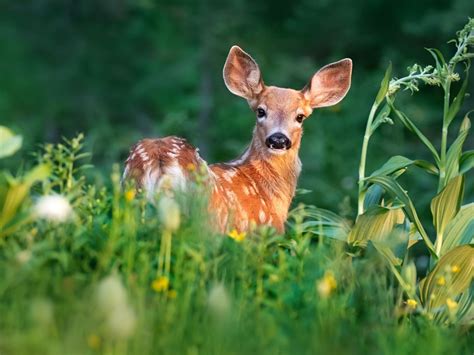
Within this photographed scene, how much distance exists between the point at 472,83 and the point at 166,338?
53.9ft

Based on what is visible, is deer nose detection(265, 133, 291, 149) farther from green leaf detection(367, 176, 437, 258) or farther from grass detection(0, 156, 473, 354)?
grass detection(0, 156, 473, 354)

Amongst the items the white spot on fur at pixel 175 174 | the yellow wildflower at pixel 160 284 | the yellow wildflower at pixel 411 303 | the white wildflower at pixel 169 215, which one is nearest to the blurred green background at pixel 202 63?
the white spot on fur at pixel 175 174

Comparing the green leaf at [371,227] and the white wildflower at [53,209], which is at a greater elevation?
the green leaf at [371,227]

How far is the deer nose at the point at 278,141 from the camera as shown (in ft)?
28.2

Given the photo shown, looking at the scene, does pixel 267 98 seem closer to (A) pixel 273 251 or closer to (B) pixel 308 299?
(A) pixel 273 251

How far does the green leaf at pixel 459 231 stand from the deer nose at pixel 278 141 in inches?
49.9

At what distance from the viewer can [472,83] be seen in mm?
21312

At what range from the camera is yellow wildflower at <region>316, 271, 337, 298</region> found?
549 centimetres

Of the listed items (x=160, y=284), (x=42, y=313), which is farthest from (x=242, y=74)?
(x=42, y=313)

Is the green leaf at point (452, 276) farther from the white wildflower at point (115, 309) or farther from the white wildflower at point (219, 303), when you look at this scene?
the white wildflower at point (115, 309)

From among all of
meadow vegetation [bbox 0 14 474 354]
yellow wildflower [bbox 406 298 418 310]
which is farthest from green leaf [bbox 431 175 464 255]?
yellow wildflower [bbox 406 298 418 310]

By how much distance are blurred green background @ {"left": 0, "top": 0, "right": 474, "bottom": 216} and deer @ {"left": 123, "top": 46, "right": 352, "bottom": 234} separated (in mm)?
10390

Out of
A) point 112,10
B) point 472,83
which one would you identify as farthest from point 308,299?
point 112,10

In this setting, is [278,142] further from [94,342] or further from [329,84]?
[94,342]
